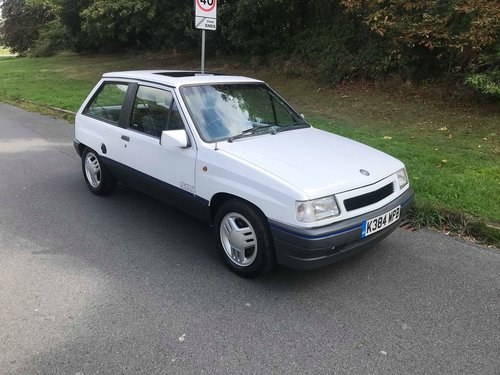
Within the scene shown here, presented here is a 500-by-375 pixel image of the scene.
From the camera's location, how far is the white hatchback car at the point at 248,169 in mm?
3420

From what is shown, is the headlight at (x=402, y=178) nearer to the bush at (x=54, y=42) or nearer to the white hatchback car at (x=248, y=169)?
the white hatchback car at (x=248, y=169)

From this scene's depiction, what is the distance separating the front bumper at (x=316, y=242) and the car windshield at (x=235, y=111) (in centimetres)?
117

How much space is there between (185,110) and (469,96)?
26.0 feet

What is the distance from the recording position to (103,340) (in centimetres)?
303

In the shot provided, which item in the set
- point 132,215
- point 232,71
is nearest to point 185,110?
point 132,215

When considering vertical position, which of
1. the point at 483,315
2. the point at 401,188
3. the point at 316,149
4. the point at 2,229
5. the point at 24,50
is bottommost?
the point at 24,50

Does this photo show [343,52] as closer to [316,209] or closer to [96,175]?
[96,175]

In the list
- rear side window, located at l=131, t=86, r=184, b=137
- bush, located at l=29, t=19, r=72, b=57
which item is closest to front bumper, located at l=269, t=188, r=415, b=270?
rear side window, located at l=131, t=86, r=184, b=137

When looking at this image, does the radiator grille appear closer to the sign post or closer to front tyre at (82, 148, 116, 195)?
front tyre at (82, 148, 116, 195)

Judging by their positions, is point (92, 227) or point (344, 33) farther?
point (344, 33)

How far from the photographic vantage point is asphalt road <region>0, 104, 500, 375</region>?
2.86m

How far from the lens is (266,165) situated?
11.9 ft

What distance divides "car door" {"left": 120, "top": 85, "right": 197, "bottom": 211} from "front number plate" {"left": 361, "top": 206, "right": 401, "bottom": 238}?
155 cm

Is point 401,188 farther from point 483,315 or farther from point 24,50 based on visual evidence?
point 24,50
